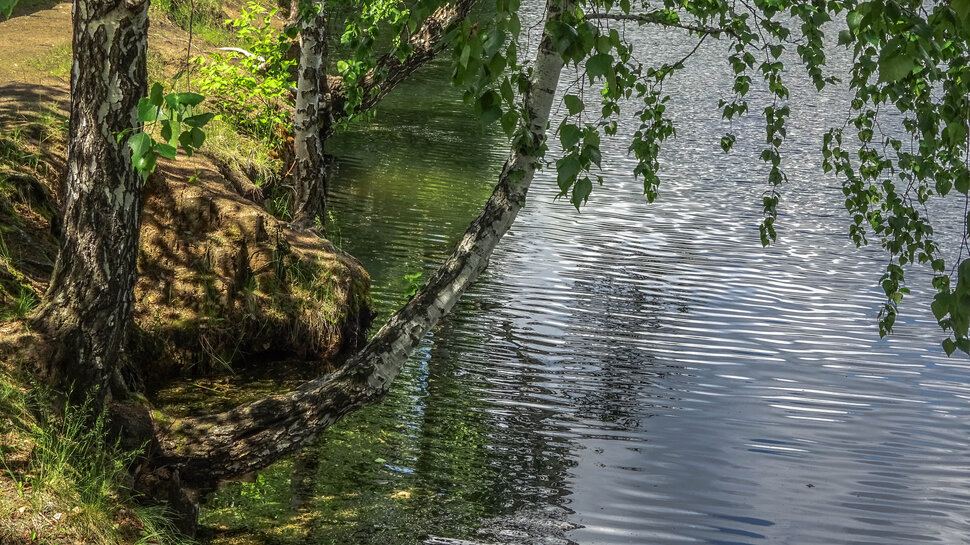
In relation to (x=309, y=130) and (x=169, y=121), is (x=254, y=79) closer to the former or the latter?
(x=309, y=130)

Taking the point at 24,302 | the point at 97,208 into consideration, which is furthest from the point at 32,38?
the point at 97,208

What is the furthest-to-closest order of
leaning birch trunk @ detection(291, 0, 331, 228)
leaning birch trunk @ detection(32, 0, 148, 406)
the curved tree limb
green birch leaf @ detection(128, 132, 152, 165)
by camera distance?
the curved tree limb → leaning birch trunk @ detection(291, 0, 331, 228) → leaning birch trunk @ detection(32, 0, 148, 406) → green birch leaf @ detection(128, 132, 152, 165)

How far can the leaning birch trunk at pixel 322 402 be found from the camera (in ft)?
18.1

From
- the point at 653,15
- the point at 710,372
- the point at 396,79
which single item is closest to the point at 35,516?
the point at 653,15

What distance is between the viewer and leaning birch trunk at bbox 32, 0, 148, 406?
15.4 ft

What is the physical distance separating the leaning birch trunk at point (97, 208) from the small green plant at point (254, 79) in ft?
17.3

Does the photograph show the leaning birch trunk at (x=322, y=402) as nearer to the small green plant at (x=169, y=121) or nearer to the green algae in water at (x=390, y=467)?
the green algae in water at (x=390, y=467)

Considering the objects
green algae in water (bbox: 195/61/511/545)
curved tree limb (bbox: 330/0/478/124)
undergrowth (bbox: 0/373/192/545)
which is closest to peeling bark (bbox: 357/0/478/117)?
curved tree limb (bbox: 330/0/478/124)

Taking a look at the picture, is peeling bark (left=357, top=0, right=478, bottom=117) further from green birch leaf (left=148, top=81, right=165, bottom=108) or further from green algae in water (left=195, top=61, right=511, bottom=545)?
green birch leaf (left=148, top=81, right=165, bottom=108)

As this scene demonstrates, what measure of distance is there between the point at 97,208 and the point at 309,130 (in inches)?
224

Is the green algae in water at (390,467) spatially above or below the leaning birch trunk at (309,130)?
below

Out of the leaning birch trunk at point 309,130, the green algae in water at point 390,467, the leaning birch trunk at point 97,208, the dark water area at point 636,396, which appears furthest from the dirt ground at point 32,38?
the leaning birch trunk at point 97,208

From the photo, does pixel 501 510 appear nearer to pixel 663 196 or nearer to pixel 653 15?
pixel 653 15

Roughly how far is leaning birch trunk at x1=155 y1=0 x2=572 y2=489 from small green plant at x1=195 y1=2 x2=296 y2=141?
5187mm
